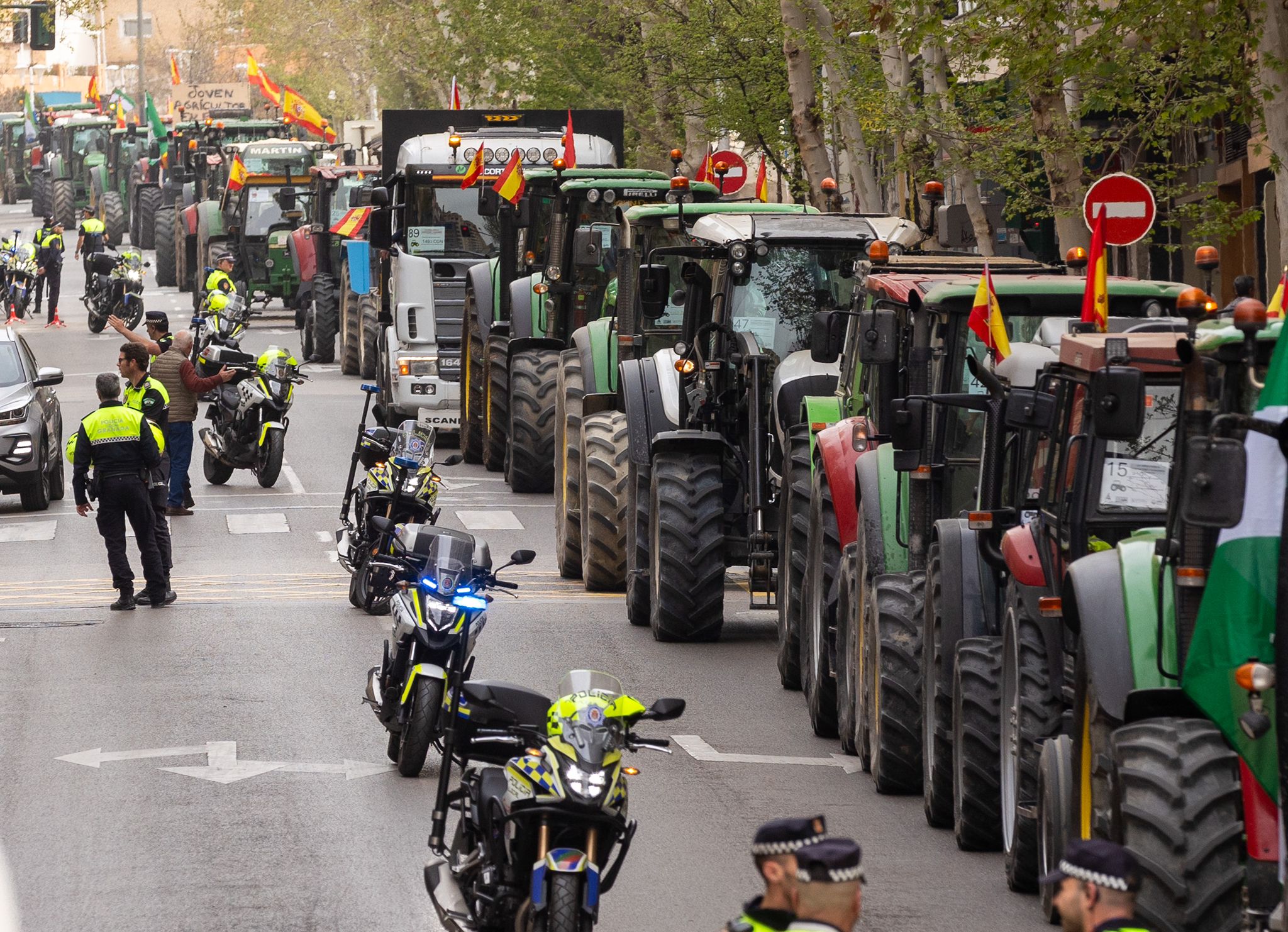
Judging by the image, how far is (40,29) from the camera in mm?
40844

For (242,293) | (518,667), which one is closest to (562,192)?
(518,667)

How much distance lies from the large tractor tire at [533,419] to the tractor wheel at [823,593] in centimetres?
1028

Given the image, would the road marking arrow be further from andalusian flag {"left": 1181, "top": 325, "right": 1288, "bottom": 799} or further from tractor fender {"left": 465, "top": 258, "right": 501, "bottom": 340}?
tractor fender {"left": 465, "top": 258, "right": 501, "bottom": 340}

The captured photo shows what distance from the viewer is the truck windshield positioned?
88.0 ft

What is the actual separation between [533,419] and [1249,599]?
17.3 meters

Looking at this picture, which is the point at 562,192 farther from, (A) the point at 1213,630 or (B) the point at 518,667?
(A) the point at 1213,630

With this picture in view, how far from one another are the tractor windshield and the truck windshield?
40.3ft

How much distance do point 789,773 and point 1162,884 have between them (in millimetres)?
4831

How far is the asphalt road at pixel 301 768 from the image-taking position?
30.0 feet

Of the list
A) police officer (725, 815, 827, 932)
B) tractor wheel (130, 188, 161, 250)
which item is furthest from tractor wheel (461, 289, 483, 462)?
tractor wheel (130, 188, 161, 250)

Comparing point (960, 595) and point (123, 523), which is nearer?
point (960, 595)

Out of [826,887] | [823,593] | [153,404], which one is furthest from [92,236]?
[826,887]

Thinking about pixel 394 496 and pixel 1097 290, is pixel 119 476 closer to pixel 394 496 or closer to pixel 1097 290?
pixel 394 496

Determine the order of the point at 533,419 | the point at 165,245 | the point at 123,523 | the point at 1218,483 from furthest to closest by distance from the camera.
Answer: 1. the point at 165,245
2. the point at 533,419
3. the point at 123,523
4. the point at 1218,483
